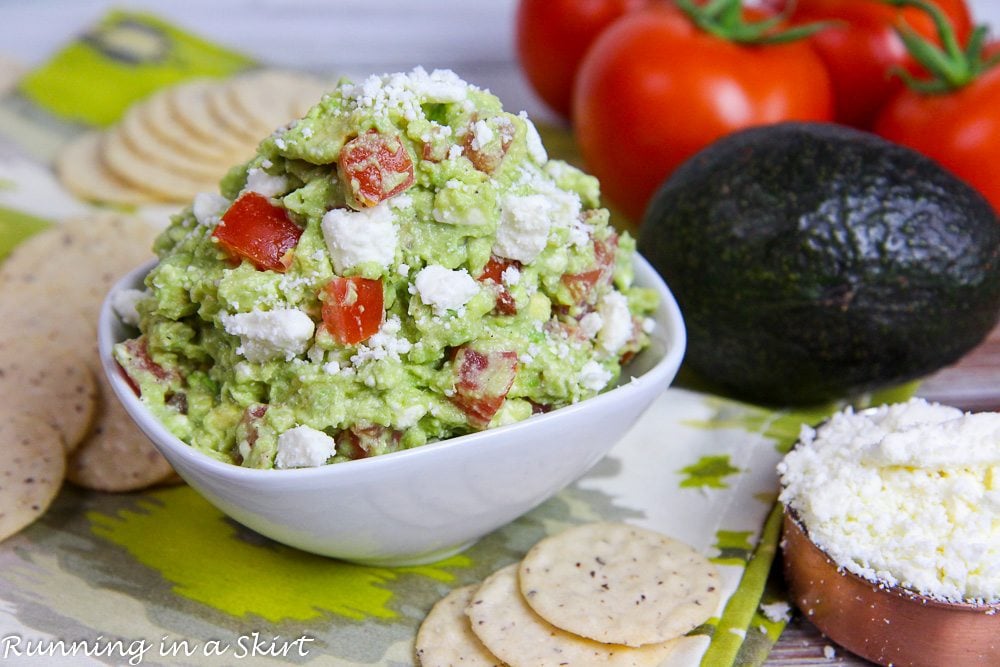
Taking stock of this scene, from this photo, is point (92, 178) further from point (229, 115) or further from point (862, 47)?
point (862, 47)

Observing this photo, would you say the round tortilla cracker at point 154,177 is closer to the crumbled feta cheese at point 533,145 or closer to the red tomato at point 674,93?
the red tomato at point 674,93

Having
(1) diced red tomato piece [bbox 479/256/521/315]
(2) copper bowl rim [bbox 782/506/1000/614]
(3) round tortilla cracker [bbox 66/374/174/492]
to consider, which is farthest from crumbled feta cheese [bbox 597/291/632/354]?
(3) round tortilla cracker [bbox 66/374/174/492]

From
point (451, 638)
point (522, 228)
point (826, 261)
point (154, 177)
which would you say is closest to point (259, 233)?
point (522, 228)

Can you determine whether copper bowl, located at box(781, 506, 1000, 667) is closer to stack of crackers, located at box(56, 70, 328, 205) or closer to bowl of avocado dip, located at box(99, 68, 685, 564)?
bowl of avocado dip, located at box(99, 68, 685, 564)

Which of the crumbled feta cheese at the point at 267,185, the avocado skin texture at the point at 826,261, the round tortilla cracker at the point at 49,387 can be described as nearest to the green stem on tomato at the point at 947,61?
the avocado skin texture at the point at 826,261

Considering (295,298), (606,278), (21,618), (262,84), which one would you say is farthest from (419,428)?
(262,84)
